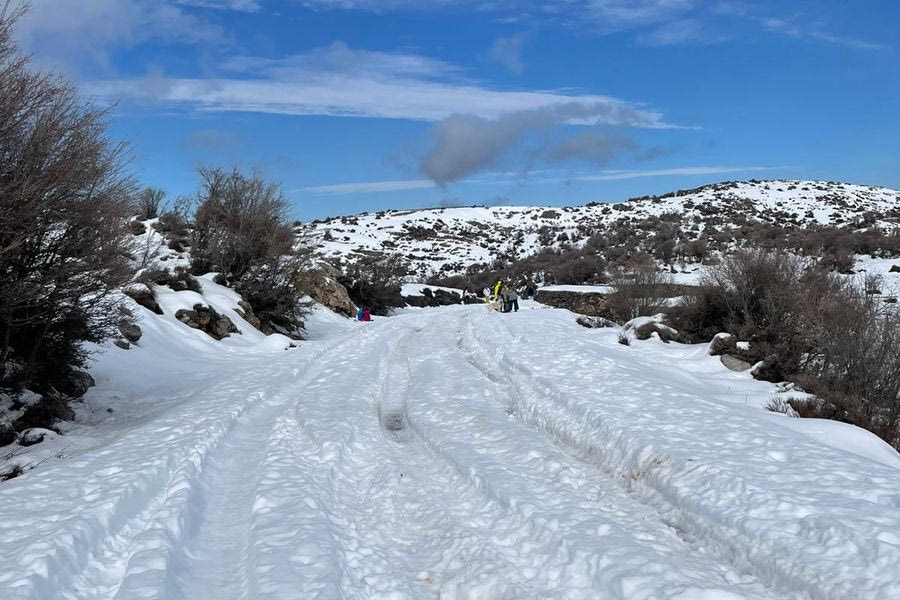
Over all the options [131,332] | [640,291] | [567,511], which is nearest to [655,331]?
[640,291]

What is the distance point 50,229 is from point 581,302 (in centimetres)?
2588

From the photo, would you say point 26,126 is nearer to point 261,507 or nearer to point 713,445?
point 261,507

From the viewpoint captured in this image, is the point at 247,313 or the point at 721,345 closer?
the point at 721,345

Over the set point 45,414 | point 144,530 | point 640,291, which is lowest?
point 45,414

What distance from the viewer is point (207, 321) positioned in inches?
749

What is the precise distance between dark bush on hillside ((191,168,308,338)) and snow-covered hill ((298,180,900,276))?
21.2 m

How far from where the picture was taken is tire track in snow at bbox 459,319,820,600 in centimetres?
469

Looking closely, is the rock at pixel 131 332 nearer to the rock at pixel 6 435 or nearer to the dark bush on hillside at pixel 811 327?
the rock at pixel 6 435

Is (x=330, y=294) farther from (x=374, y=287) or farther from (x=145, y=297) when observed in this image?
(x=145, y=297)

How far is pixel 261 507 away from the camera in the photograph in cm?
600

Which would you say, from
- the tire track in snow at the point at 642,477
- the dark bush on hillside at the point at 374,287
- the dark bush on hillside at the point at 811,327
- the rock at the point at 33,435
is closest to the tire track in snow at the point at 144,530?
the rock at the point at 33,435

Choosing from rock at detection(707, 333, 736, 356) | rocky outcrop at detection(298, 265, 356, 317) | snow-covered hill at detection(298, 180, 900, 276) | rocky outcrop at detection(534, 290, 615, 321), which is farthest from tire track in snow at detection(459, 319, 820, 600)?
snow-covered hill at detection(298, 180, 900, 276)

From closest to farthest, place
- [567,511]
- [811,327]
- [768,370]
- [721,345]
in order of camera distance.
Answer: [567,511] < [811,327] < [768,370] < [721,345]

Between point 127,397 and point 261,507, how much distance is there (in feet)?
24.7
